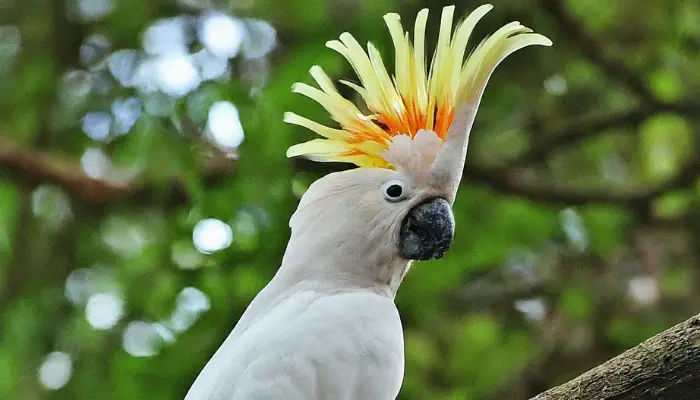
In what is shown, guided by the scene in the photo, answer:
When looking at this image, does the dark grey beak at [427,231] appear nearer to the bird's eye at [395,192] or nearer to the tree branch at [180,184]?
the bird's eye at [395,192]

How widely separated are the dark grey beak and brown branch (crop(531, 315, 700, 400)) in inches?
19.6

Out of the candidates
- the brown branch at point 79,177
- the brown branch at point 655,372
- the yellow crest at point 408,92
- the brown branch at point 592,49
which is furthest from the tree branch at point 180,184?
the brown branch at point 655,372

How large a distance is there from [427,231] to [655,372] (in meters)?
0.63

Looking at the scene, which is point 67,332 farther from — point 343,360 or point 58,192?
point 343,360

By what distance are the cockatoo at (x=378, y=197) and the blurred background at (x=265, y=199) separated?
851 mm

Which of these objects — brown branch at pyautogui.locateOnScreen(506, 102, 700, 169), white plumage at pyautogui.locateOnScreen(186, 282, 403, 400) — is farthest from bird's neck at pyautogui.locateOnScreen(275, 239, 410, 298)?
brown branch at pyautogui.locateOnScreen(506, 102, 700, 169)

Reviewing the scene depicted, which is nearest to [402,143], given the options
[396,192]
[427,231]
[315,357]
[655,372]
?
[396,192]

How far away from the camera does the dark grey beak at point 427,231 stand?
2.10 m

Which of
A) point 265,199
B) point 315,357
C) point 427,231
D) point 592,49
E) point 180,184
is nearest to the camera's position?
point 315,357

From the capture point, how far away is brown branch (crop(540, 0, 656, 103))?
378cm

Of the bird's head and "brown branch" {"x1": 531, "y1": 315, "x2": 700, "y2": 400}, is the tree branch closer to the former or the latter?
the bird's head

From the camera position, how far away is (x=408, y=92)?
2184 millimetres

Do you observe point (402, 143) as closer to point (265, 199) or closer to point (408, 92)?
point (408, 92)

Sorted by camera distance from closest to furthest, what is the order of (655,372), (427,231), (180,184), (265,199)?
(655,372), (427,231), (265,199), (180,184)
